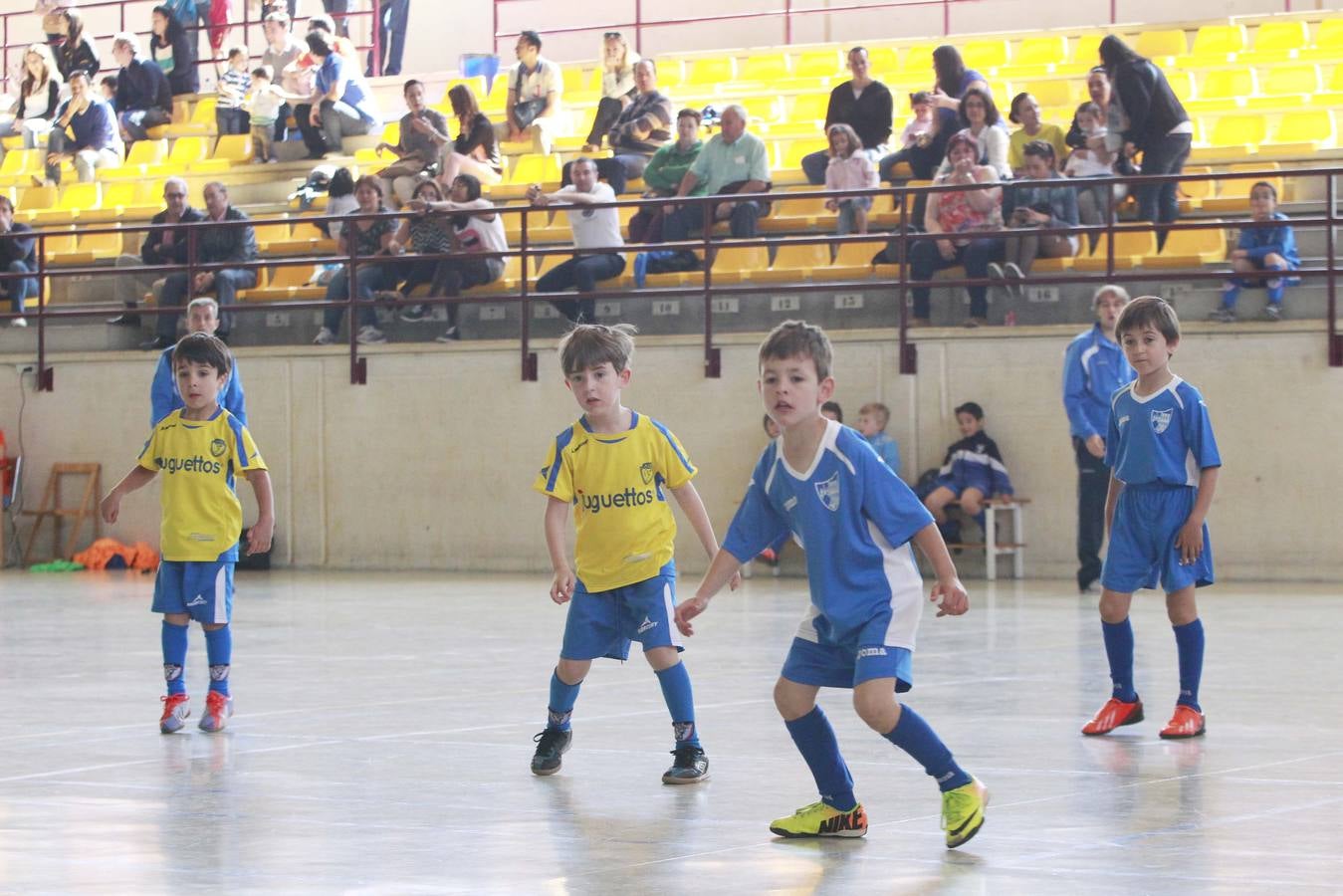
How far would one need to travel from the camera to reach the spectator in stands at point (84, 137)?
22.7 m

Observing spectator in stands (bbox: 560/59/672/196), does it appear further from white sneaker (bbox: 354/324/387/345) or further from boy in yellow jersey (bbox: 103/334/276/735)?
boy in yellow jersey (bbox: 103/334/276/735)

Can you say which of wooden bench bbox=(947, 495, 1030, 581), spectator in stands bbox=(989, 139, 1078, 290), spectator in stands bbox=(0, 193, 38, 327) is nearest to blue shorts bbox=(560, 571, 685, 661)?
wooden bench bbox=(947, 495, 1030, 581)

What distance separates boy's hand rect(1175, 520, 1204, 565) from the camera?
7.12 m

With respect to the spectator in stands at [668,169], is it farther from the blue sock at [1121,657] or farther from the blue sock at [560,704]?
the blue sock at [560,704]

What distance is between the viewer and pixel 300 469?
17.9 meters

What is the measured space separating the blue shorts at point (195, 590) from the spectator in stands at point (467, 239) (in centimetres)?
949

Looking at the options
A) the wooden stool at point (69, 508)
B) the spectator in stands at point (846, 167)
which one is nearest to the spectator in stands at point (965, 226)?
the spectator in stands at point (846, 167)

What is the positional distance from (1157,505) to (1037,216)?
8.62 metres

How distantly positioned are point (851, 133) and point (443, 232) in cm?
353

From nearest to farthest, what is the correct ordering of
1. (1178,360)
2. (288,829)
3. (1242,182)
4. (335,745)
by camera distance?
(288,829)
(335,745)
(1178,360)
(1242,182)

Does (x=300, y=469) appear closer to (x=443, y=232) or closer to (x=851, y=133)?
(x=443, y=232)

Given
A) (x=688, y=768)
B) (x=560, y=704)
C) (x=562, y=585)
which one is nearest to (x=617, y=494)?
(x=562, y=585)

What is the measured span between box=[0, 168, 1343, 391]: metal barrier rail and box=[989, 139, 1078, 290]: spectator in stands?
0.19 meters

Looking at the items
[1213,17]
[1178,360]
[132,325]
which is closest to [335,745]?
[1178,360]
